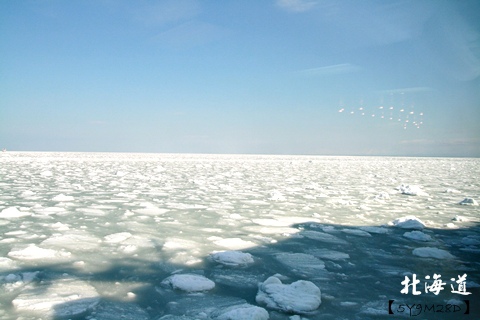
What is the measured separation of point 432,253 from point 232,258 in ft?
6.31

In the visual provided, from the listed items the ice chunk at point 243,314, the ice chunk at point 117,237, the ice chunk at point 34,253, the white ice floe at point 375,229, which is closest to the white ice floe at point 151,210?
the ice chunk at point 117,237

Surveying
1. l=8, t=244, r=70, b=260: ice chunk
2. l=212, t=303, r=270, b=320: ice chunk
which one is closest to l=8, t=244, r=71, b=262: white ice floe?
l=8, t=244, r=70, b=260: ice chunk

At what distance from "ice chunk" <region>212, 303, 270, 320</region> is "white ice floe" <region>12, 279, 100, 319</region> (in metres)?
0.79

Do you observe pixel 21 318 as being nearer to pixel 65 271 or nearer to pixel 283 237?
pixel 65 271

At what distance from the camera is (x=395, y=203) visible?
6152 millimetres

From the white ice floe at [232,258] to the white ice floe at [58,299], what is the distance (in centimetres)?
101

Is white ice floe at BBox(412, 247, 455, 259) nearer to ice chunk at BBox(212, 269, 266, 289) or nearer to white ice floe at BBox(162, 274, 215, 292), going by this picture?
ice chunk at BBox(212, 269, 266, 289)

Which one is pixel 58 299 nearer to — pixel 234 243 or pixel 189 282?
pixel 189 282

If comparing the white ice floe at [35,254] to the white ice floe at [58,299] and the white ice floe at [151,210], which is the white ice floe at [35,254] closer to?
the white ice floe at [58,299]

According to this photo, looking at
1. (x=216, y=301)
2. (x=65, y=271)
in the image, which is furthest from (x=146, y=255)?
(x=216, y=301)

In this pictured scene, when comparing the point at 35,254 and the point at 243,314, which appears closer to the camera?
the point at 243,314

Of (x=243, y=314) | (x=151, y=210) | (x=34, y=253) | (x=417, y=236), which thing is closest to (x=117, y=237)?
(x=34, y=253)

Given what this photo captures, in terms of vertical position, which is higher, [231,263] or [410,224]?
[410,224]

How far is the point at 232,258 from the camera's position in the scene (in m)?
2.64
